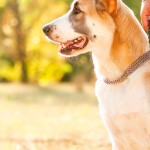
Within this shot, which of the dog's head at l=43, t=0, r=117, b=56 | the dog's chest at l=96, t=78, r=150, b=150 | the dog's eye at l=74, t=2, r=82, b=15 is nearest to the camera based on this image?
the dog's chest at l=96, t=78, r=150, b=150

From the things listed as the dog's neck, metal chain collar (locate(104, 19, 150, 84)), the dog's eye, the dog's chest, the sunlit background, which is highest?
the dog's eye

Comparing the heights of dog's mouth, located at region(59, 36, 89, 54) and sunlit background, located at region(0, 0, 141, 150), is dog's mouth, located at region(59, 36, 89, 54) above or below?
above

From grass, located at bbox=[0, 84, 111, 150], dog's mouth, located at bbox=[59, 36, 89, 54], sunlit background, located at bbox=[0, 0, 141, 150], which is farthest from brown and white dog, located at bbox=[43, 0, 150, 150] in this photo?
grass, located at bbox=[0, 84, 111, 150]

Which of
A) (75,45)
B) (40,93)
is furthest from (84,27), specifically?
(40,93)

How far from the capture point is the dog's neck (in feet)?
8.11

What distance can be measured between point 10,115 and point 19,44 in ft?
27.7

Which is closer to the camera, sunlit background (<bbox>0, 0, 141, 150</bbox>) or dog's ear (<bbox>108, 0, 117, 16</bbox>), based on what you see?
dog's ear (<bbox>108, 0, 117, 16</bbox>)

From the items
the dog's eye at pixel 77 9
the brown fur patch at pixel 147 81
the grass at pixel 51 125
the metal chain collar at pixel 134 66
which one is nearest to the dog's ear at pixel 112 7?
the dog's eye at pixel 77 9

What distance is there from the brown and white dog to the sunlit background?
0.37 metres

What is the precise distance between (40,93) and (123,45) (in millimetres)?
9496

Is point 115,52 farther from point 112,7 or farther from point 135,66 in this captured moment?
point 112,7

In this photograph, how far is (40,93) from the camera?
11844 mm

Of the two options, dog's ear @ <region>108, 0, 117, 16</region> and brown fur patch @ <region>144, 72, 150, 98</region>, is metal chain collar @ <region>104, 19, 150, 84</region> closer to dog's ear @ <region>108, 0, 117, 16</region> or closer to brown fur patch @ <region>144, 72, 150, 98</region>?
brown fur patch @ <region>144, 72, 150, 98</region>

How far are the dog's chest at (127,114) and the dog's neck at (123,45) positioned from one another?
5.4 inches
